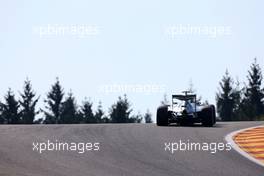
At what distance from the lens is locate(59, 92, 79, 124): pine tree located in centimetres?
8831

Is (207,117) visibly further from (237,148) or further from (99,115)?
(99,115)

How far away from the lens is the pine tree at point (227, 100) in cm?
8009

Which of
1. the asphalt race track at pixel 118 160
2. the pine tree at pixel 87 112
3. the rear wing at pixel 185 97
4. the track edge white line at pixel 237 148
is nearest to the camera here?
the asphalt race track at pixel 118 160

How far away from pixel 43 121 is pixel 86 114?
625cm

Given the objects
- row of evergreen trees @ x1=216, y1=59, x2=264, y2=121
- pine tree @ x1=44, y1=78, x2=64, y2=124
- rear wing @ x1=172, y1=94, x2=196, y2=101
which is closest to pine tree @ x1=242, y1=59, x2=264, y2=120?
row of evergreen trees @ x1=216, y1=59, x2=264, y2=121

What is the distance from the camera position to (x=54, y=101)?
90188 millimetres

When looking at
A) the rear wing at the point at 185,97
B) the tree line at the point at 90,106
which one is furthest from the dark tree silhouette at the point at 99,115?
the rear wing at the point at 185,97

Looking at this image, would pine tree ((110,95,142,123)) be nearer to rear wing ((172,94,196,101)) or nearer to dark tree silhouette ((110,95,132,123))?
dark tree silhouette ((110,95,132,123))

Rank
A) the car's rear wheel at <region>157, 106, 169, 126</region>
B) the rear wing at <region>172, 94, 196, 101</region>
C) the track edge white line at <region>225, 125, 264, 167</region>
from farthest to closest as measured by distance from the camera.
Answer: the rear wing at <region>172, 94, 196, 101</region>
the car's rear wheel at <region>157, 106, 169, 126</region>
the track edge white line at <region>225, 125, 264, 167</region>

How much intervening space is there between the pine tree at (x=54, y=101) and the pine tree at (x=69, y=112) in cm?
79

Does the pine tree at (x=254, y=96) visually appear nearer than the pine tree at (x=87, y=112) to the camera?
Yes

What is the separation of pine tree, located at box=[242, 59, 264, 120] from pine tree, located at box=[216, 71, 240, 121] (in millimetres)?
2388

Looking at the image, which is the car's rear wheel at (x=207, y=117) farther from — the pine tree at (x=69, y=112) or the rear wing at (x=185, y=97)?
the pine tree at (x=69, y=112)

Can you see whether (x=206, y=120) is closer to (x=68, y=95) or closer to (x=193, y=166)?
(x=193, y=166)
